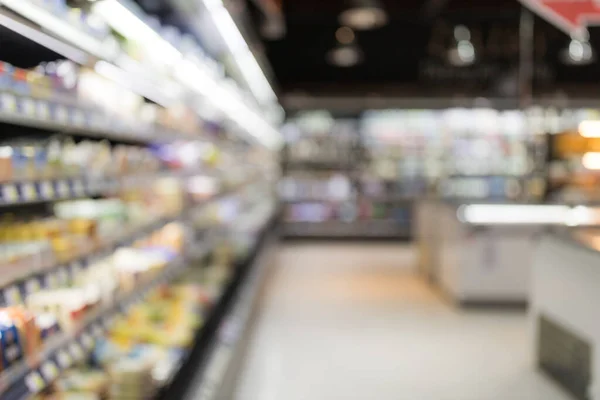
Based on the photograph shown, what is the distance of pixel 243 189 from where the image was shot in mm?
9000

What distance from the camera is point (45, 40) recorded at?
256 cm

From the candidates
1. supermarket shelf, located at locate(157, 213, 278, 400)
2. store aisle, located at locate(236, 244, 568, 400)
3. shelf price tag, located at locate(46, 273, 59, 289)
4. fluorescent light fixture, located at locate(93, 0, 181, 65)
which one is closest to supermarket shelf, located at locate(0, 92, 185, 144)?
fluorescent light fixture, located at locate(93, 0, 181, 65)

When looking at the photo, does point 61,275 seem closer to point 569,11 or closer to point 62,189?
point 62,189

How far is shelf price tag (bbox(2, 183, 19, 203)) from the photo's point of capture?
91.6 inches

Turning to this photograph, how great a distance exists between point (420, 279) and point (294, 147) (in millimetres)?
4897

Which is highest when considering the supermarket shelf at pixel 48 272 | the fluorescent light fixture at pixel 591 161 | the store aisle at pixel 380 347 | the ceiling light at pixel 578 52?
the ceiling light at pixel 578 52

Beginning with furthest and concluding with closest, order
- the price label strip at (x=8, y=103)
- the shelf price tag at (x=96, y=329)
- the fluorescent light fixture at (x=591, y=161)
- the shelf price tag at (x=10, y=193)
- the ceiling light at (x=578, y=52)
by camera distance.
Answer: the fluorescent light fixture at (x=591, y=161)
the ceiling light at (x=578, y=52)
the shelf price tag at (x=96, y=329)
the shelf price tag at (x=10, y=193)
the price label strip at (x=8, y=103)

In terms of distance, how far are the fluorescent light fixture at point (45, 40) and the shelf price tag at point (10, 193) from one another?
0.53 meters

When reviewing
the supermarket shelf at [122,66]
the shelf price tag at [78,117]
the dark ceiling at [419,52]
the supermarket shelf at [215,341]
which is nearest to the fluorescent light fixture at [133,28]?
the supermarket shelf at [122,66]

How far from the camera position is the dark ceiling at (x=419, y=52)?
1108cm

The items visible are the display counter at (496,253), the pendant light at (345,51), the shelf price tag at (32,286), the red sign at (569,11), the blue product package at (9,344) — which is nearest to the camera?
the blue product package at (9,344)

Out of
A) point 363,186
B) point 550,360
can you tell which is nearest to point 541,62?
point 363,186

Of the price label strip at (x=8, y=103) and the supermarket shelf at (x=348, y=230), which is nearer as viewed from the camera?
the price label strip at (x=8, y=103)

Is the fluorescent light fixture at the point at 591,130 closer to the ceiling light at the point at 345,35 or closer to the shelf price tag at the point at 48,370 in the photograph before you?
the ceiling light at the point at 345,35
